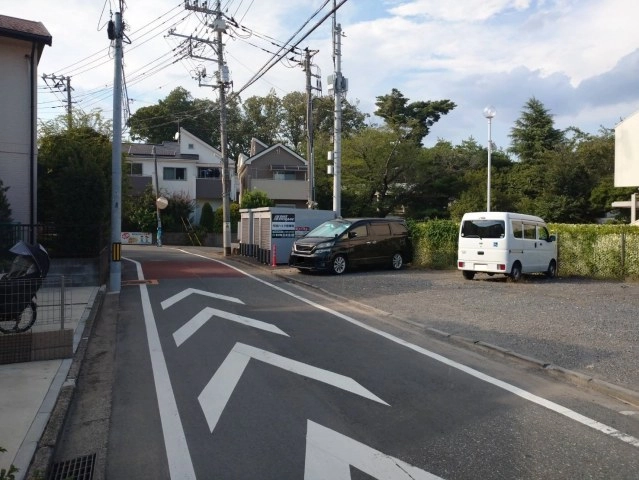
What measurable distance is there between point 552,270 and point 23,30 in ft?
58.6

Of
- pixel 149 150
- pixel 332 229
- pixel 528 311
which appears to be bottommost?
pixel 528 311

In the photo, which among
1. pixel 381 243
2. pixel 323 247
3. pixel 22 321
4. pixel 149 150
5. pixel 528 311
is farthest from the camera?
pixel 149 150

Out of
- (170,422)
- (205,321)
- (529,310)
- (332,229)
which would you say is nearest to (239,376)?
(170,422)

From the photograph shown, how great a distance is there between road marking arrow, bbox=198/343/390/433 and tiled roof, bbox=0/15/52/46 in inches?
520

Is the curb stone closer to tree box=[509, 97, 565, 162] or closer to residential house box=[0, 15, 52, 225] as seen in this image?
residential house box=[0, 15, 52, 225]

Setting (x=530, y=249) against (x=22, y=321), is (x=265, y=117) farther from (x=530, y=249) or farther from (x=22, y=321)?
(x=22, y=321)

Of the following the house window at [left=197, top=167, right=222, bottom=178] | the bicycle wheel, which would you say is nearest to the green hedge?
the bicycle wheel

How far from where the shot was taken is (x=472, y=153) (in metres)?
48.9

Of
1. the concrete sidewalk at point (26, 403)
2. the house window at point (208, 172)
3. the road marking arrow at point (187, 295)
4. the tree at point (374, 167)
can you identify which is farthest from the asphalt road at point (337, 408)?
the house window at point (208, 172)

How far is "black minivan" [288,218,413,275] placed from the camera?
60.8ft

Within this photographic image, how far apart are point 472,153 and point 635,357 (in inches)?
1688

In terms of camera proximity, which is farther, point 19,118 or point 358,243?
point 358,243

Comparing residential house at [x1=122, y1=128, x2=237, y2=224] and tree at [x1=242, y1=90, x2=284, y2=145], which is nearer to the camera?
residential house at [x1=122, y1=128, x2=237, y2=224]

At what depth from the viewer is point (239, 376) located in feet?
22.9
